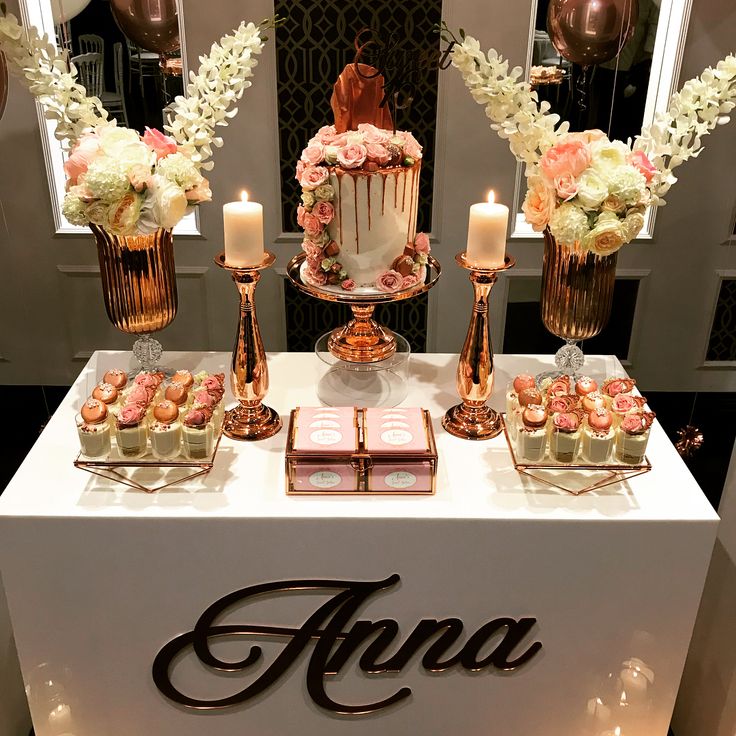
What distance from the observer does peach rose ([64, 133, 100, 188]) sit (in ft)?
4.81

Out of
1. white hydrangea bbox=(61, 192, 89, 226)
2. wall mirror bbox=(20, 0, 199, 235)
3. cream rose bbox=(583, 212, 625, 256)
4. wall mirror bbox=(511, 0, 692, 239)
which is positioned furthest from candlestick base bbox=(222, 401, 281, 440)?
wall mirror bbox=(511, 0, 692, 239)

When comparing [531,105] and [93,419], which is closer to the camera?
[93,419]

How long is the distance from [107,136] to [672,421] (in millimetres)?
1739

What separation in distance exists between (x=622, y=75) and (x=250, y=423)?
121 centimetres

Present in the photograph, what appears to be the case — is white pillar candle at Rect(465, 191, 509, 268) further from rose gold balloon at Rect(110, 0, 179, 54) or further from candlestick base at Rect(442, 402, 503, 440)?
rose gold balloon at Rect(110, 0, 179, 54)

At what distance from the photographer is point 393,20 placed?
190 centimetres

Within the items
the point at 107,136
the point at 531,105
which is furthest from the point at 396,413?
the point at 107,136

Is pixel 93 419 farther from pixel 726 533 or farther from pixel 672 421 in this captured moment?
pixel 672 421

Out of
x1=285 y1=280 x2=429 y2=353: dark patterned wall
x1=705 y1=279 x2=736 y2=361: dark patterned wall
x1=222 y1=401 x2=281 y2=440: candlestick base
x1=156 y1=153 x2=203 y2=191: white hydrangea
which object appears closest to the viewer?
x1=156 y1=153 x2=203 y2=191: white hydrangea

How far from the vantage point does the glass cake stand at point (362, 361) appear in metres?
1.73

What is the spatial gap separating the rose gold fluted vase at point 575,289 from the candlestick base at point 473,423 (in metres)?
0.23

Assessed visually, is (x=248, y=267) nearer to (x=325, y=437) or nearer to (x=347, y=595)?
(x=325, y=437)

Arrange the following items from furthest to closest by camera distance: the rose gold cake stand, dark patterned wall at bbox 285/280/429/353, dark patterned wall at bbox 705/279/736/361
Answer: dark patterned wall at bbox 285/280/429/353 < dark patterned wall at bbox 705/279/736/361 < the rose gold cake stand

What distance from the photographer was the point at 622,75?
1.90 m
